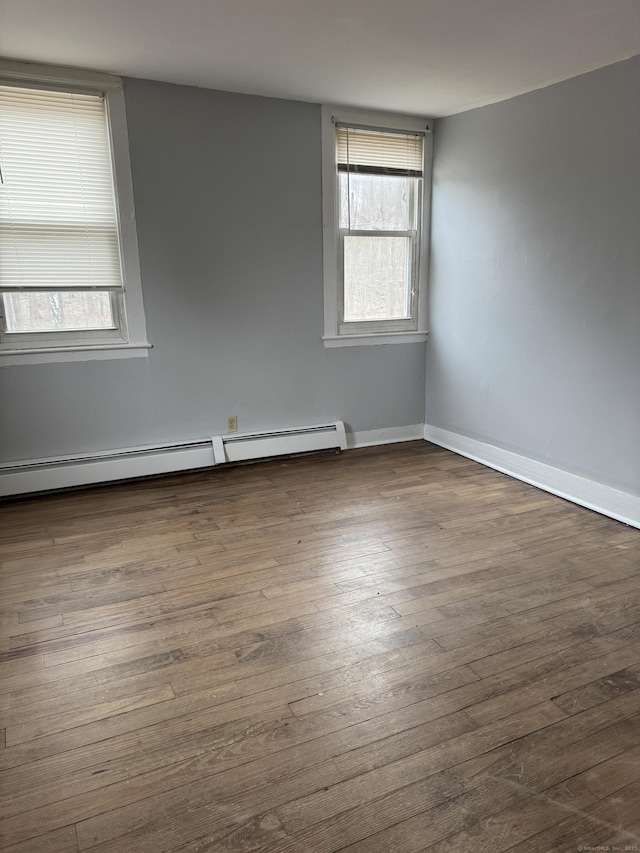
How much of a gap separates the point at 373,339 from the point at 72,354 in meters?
2.21

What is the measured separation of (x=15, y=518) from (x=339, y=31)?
3119 millimetres

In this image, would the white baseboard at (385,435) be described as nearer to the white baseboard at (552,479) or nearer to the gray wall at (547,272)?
the white baseboard at (552,479)

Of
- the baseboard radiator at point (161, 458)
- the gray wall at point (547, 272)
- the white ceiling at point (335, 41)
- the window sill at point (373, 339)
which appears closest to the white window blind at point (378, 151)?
the gray wall at point (547, 272)

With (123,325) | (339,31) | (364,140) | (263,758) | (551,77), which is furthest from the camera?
(364,140)

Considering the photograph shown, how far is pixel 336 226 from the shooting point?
13.9ft

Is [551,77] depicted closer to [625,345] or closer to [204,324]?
[625,345]

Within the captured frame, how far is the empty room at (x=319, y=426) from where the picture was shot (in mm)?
1629

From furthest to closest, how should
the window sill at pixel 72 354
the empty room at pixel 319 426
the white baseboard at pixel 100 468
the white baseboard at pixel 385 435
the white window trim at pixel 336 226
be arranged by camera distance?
the white baseboard at pixel 385 435 → the white window trim at pixel 336 226 → the white baseboard at pixel 100 468 → the window sill at pixel 72 354 → the empty room at pixel 319 426

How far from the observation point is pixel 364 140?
13.7ft

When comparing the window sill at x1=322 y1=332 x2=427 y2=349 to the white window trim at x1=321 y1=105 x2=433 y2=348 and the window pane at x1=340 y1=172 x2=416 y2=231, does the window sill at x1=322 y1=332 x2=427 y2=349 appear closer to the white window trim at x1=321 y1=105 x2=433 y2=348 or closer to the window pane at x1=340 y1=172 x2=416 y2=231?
the white window trim at x1=321 y1=105 x2=433 y2=348

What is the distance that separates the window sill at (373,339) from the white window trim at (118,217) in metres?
1.38

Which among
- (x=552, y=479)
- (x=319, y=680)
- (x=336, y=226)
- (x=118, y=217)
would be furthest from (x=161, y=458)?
(x=552, y=479)

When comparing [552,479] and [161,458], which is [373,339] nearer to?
[552,479]

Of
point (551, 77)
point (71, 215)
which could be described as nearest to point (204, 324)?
point (71, 215)
